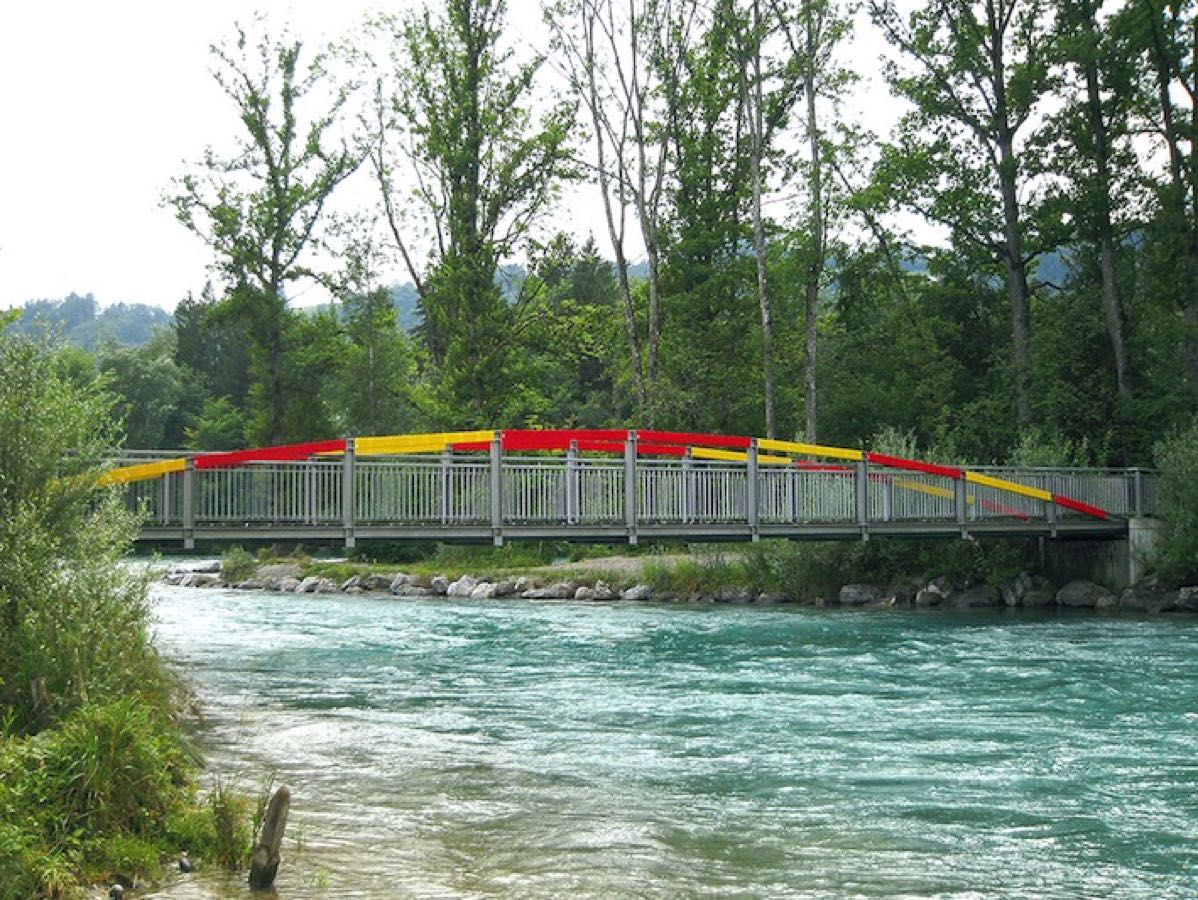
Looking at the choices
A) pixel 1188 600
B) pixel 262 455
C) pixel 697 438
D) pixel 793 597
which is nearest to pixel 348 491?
pixel 262 455

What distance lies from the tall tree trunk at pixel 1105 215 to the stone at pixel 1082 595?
7.10m

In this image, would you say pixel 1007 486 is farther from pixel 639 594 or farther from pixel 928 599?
pixel 639 594

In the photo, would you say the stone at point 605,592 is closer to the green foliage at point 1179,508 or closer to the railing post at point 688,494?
the railing post at point 688,494

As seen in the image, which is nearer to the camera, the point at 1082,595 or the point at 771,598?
the point at 1082,595

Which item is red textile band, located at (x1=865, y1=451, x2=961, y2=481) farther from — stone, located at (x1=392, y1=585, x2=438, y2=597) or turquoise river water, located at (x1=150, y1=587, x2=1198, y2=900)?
stone, located at (x1=392, y1=585, x2=438, y2=597)

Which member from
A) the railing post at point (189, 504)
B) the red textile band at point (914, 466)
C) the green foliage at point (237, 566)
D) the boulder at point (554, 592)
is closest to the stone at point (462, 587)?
the boulder at point (554, 592)

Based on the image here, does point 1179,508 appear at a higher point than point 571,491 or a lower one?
lower

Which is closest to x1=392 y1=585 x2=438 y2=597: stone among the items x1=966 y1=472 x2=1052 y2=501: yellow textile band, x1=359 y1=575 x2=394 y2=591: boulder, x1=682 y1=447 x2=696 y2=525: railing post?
x1=359 y1=575 x2=394 y2=591: boulder

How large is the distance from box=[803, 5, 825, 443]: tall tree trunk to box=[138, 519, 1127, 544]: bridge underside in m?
9.01

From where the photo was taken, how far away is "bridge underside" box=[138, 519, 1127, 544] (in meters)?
20.4

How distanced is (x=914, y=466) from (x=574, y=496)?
9.00 m

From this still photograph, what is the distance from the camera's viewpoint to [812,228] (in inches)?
1609

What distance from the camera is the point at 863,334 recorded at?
152ft

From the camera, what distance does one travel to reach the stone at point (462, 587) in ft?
129
